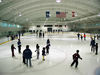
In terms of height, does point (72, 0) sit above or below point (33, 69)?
above

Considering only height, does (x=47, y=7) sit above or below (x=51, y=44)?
above

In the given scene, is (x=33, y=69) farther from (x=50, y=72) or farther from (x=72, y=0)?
(x=72, y=0)

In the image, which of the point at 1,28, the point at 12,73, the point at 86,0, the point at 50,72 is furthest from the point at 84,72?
the point at 1,28

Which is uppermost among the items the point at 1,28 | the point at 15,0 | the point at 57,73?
the point at 15,0

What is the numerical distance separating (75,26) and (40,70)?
47.6 meters

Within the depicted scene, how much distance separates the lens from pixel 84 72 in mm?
4852

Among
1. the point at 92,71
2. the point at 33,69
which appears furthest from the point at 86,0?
the point at 33,69

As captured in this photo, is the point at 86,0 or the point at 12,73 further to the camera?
the point at 86,0

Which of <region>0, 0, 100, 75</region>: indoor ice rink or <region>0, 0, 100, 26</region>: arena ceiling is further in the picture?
<region>0, 0, 100, 26</region>: arena ceiling

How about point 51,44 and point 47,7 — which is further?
point 47,7

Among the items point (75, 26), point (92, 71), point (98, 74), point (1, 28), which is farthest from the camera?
point (75, 26)

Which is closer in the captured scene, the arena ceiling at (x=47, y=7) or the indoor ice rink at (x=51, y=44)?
the indoor ice rink at (x=51, y=44)

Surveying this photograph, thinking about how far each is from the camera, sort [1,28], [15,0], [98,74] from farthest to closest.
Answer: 1. [1,28]
2. [15,0]
3. [98,74]

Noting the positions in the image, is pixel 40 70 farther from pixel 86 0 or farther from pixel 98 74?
pixel 86 0
